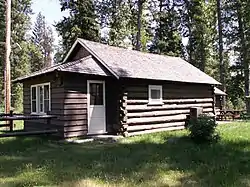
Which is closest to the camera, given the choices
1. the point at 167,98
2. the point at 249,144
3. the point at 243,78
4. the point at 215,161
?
the point at 215,161

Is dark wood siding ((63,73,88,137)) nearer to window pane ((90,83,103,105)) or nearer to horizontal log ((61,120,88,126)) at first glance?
horizontal log ((61,120,88,126))

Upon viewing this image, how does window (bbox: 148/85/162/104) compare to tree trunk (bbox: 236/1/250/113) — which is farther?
tree trunk (bbox: 236/1/250/113)

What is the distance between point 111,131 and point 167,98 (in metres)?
3.72

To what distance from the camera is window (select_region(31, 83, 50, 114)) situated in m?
14.5

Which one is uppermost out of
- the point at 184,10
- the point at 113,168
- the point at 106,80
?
the point at 184,10

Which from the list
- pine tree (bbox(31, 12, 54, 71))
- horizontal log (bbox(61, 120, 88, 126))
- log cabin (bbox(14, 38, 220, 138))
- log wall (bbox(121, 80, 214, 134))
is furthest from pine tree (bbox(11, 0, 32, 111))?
horizontal log (bbox(61, 120, 88, 126))

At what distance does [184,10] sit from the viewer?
1527 inches

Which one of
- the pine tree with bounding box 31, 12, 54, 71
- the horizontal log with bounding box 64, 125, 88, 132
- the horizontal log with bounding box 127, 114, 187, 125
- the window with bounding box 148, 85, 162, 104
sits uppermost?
the pine tree with bounding box 31, 12, 54, 71

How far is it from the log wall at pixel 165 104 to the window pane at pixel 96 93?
3.99 ft

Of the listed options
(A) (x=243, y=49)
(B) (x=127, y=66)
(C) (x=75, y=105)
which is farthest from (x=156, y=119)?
(A) (x=243, y=49)

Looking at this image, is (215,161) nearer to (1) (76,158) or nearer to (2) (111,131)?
(1) (76,158)

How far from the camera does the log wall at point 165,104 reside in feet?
48.1

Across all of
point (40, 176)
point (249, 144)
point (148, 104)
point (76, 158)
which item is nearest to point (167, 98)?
point (148, 104)

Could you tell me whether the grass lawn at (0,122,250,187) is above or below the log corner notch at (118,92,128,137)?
below
